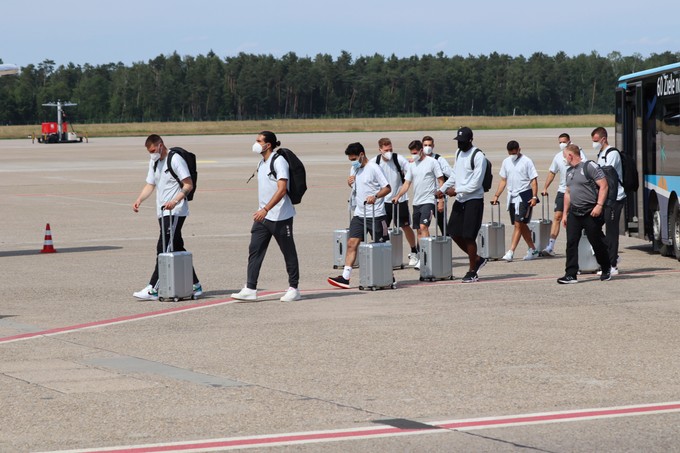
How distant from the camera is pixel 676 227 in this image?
1791 cm

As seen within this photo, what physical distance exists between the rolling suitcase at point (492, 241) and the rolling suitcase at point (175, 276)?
5.69m

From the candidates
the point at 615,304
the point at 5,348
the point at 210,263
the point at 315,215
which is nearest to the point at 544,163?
the point at 315,215

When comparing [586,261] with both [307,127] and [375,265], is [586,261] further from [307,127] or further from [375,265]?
[307,127]

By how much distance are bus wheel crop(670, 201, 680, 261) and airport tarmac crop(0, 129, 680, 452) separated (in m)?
0.45

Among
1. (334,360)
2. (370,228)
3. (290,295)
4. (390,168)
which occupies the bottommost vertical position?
(334,360)

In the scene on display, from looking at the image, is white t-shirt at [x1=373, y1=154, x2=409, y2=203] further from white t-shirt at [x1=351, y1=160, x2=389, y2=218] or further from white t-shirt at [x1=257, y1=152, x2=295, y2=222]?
white t-shirt at [x1=257, y1=152, x2=295, y2=222]

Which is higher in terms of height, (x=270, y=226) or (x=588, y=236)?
(x=270, y=226)

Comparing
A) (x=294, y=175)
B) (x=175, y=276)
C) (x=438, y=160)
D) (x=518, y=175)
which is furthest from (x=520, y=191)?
(x=175, y=276)

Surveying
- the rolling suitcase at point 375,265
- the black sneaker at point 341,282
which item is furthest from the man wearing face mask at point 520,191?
the black sneaker at point 341,282

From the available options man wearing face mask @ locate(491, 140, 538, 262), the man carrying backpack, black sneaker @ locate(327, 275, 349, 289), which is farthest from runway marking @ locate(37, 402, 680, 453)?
man wearing face mask @ locate(491, 140, 538, 262)

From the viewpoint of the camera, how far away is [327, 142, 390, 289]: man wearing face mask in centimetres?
1508

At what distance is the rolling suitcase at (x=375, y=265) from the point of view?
1473 centimetres

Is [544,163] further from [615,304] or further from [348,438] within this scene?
[348,438]

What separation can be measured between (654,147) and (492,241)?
3.17 meters
